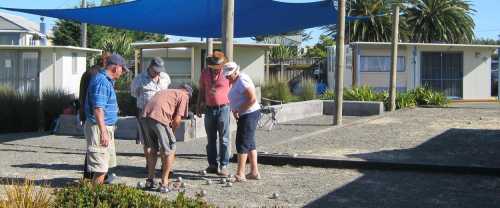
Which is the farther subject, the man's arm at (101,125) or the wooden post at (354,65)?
the wooden post at (354,65)

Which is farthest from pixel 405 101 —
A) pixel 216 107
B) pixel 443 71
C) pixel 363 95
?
pixel 216 107

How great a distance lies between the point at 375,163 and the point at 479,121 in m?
8.40

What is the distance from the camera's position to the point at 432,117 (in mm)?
18438

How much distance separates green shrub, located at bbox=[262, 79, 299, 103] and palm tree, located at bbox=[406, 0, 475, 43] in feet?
110

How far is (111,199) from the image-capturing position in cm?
542

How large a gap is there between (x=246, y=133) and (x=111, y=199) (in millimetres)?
3594

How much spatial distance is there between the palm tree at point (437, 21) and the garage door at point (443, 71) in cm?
2403

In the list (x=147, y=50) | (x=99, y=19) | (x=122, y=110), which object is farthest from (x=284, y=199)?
(x=147, y=50)

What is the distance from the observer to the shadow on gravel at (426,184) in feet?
24.8

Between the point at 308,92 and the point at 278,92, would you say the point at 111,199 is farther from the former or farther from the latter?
the point at 308,92

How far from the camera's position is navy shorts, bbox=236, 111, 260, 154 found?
8.87 meters

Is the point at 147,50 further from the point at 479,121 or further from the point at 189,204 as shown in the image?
the point at 189,204

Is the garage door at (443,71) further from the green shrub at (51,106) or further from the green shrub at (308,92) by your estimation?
the green shrub at (51,106)

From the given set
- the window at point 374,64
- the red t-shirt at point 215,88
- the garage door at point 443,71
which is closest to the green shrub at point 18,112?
the red t-shirt at point 215,88
